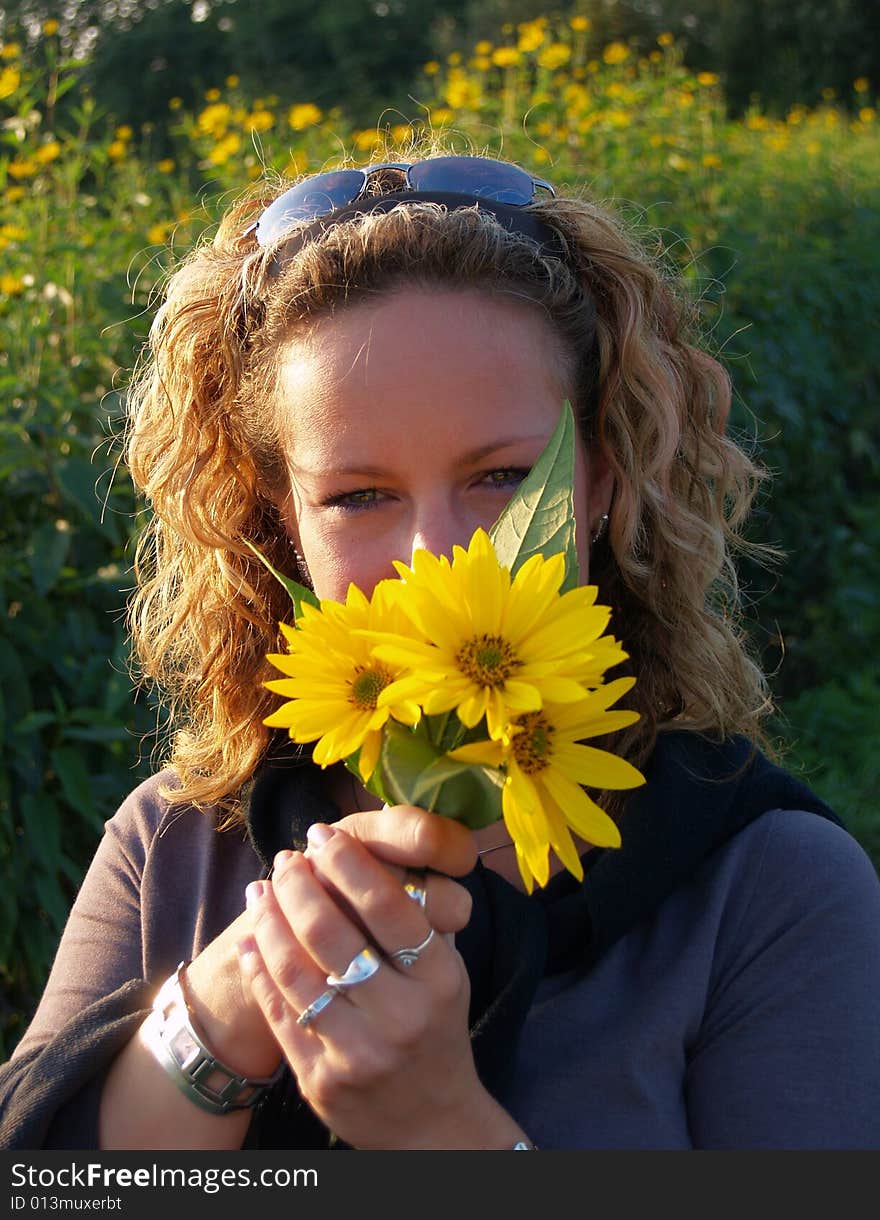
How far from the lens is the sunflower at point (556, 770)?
2.85 feet

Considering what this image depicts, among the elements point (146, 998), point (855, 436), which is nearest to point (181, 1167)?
point (146, 998)

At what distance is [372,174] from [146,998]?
1.07 meters

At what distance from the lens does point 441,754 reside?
929 millimetres

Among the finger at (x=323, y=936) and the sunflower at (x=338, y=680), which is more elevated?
the sunflower at (x=338, y=680)

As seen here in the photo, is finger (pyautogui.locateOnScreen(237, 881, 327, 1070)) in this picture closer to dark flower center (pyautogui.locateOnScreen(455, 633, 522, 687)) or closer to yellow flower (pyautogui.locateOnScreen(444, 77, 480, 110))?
dark flower center (pyautogui.locateOnScreen(455, 633, 522, 687))

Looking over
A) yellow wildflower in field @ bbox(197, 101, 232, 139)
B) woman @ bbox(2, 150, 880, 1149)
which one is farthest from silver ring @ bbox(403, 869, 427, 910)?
yellow wildflower in field @ bbox(197, 101, 232, 139)

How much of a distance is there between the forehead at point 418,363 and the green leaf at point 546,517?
0.36 m

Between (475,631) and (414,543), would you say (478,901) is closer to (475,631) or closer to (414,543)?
(414,543)

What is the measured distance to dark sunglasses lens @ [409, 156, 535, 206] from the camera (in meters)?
1.65

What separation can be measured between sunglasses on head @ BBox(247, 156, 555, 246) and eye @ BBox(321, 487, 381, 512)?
0.43 m

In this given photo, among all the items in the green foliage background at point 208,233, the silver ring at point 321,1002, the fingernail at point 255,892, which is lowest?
the green foliage background at point 208,233

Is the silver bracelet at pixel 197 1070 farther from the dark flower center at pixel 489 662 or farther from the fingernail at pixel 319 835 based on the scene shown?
the dark flower center at pixel 489 662

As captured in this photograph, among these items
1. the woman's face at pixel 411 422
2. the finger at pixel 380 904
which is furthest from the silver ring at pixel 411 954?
the woman's face at pixel 411 422

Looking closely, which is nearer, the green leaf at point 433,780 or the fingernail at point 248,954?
the green leaf at point 433,780
